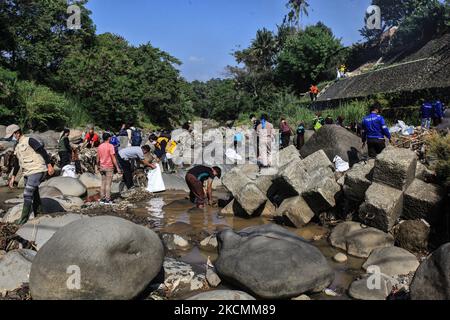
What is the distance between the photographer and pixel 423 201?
7.10 metres

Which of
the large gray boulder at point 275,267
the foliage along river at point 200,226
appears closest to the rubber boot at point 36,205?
the foliage along river at point 200,226

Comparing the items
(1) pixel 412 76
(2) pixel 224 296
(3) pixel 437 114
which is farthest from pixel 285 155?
(1) pixel 412 76

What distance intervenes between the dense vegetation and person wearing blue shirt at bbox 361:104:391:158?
10.1 m

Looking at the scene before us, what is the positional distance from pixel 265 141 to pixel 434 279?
941 cm

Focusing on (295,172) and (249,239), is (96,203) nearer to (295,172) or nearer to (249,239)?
(295,172)

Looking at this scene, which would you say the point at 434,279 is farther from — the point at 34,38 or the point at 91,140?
the point at 34,38

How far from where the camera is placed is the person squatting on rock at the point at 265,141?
13375mm

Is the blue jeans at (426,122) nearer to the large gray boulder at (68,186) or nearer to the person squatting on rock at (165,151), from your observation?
the person squatting on rock at (165,151)

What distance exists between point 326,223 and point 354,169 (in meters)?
1.22

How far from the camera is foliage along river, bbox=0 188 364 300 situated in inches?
241

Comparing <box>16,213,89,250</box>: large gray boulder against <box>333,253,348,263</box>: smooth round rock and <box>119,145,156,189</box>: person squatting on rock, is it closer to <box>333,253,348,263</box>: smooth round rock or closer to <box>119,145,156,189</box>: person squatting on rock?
<box>333,253,348,263</box>: smooth round rock

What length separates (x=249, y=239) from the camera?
5816 millimetres

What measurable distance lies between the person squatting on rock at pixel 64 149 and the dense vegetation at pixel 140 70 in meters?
8.96
